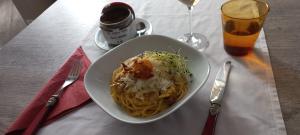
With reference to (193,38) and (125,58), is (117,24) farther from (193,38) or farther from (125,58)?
(193,38)

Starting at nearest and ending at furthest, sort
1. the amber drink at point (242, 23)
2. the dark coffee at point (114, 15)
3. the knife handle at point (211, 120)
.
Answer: the knife handle at point (211, 120), the amber drink at point (242, 23), the dark coffee at point (114, 15)

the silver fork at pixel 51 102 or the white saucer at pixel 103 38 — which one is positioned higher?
the silver fork at pixel 51 102

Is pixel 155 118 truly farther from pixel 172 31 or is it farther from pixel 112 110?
pixel 172 31

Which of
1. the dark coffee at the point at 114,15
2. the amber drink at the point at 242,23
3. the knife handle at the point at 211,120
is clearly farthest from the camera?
the dark coffee at the point at 114,15

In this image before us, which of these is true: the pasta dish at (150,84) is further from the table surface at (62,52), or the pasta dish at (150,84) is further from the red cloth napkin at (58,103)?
the table surface at (62,52)

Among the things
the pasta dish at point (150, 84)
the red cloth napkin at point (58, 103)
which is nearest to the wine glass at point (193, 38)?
the pasta dish at point (150, 84)

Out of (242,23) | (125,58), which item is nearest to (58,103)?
(125,58)

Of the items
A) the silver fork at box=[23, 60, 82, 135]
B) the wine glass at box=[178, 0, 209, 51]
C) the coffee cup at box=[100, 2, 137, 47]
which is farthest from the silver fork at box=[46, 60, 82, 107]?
the wine glass at box=[178, 0, 209, 51]
